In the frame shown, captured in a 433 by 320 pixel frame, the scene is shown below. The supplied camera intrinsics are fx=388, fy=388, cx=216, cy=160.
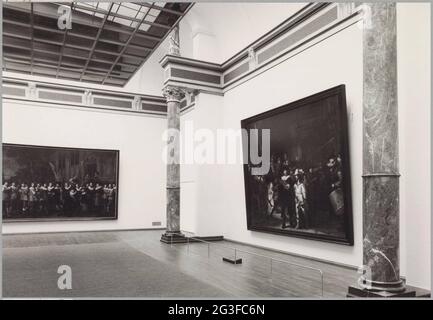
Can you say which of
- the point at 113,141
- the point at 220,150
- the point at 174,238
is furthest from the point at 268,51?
the point at 113,141

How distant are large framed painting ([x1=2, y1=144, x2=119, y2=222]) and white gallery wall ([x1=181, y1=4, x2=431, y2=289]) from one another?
210 inches

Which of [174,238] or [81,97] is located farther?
[81,97]

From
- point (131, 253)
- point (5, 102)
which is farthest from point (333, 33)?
point (5, 102)

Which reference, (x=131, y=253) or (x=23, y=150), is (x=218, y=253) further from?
(x=23, y=150)

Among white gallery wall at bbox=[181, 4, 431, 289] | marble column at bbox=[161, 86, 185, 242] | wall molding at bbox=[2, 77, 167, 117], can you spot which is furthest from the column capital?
wall molding at bbox=[2, 77, 167, 117]

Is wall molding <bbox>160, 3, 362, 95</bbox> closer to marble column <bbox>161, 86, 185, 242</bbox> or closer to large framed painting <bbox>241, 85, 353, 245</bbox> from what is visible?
marble column <bbox>161, 86, 185, 242</bbox>

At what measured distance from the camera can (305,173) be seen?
921cm

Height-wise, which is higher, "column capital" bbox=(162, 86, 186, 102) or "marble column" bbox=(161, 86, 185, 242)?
"column capital" bbox=(162, 86, 186, 102)

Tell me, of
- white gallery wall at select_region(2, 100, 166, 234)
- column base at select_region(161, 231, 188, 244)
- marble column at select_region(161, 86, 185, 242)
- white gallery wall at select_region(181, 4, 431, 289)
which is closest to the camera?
white gallery wall at select_region(181, 4, 431, 289)

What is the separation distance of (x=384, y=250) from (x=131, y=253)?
22.5 ft

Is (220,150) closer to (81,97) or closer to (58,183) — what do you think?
(58,183)

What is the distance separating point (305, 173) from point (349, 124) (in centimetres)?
159

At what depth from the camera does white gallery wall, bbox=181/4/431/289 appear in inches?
249
